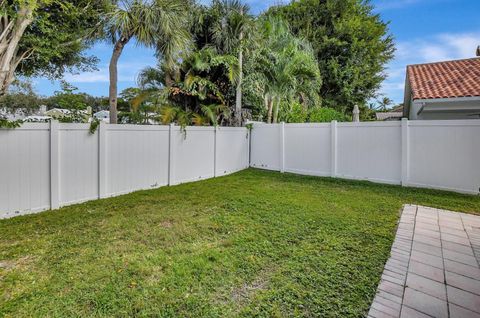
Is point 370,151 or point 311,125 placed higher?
point 311,125

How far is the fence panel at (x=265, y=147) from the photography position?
346 inches

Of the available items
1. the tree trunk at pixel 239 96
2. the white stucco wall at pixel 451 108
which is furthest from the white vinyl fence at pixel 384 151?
the white stucco wall at pixel 451 108

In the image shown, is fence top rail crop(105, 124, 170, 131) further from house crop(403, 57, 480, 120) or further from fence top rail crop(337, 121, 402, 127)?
house crop(403, 57, 480, 120)

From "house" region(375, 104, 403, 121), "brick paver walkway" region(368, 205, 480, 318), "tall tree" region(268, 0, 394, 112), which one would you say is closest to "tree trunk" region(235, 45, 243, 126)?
"brick paver walkway" region(368, 205, 480, 318)

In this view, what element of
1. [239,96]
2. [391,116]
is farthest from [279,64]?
[391,116]

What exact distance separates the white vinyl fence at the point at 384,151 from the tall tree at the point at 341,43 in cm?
1069

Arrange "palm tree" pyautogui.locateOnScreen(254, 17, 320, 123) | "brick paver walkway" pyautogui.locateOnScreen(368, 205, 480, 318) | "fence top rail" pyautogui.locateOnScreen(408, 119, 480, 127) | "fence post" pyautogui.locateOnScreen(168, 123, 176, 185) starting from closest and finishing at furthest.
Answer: "brick paver walkway" pyautogui.locateOnScreen(368, 205, 480, 318) < "fence top rail" pyautogui.locateOnScreen(408, 119, 480, 127) < "fence post" pyautogui.locateOnScreen(168, 123, 176, 185) < "palm tree" pyautogui.locateOnScreen(254, 17, 320, 123)

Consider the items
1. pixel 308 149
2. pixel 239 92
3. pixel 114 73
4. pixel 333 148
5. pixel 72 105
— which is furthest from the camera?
pixel 239 92

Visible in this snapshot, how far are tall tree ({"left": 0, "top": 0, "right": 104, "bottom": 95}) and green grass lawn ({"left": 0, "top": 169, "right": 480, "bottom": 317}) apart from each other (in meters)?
3.54

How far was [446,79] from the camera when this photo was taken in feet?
24.8

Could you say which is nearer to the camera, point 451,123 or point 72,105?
point 72,105

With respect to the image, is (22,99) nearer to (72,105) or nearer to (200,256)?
(72,105)

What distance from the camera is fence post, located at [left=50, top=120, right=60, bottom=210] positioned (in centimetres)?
447

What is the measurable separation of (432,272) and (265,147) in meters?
6.71
